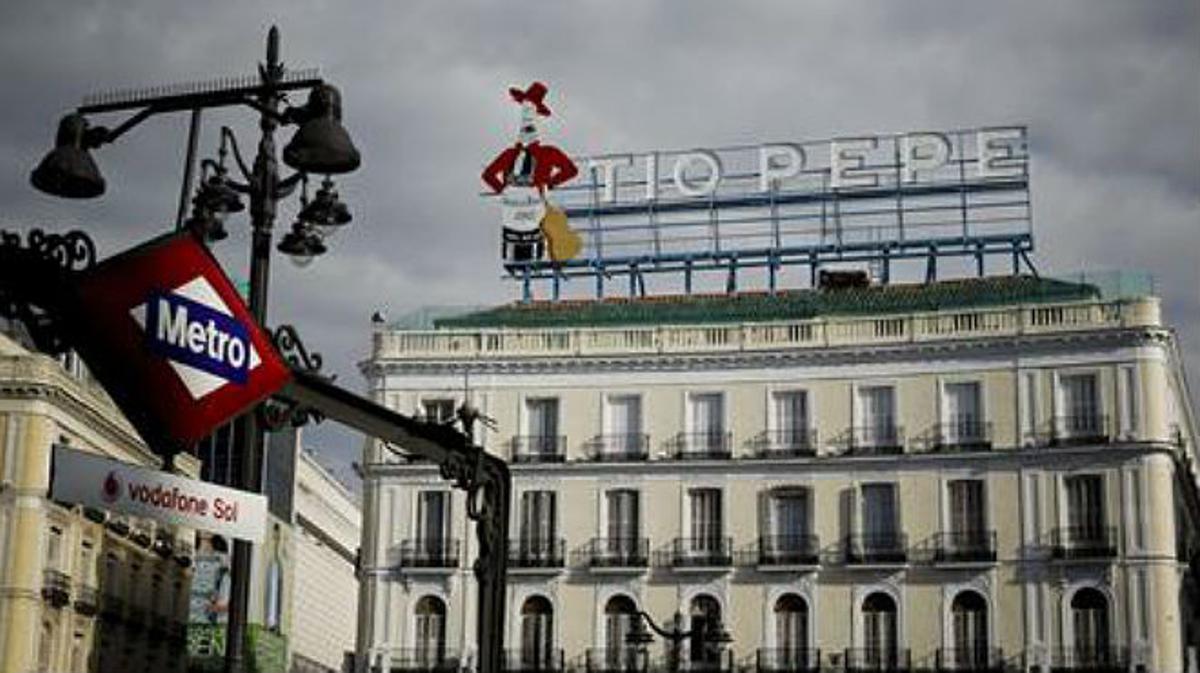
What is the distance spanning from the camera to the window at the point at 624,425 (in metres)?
56.8

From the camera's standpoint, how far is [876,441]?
5509cm

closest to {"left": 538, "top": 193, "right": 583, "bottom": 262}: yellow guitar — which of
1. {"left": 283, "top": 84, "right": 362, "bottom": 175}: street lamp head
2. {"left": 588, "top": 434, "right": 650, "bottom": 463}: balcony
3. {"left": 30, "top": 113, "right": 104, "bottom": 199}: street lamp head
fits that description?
{"left": 588, "top": 434, "right": 650, "bottom": 463}: balcony

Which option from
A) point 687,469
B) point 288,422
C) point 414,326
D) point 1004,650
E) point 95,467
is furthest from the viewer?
point 414,326

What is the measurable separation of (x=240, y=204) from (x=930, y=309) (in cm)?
4283

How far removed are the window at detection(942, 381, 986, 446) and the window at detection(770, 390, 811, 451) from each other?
426 cm

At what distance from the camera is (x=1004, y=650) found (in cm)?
5219

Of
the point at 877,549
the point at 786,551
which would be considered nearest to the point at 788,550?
the point at 786,551

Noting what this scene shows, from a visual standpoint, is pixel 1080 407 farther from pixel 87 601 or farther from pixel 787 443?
pixel 87 601

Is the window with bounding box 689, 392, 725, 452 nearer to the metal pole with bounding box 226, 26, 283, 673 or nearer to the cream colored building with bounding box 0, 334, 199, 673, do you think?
the cream colored building with bounding box 0, 334, 199, 673

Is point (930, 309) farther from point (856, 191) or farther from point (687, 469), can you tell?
point (687, 469)

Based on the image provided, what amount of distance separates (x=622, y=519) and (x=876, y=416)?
28.0ft

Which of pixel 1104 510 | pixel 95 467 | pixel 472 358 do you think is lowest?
pixel 95 467

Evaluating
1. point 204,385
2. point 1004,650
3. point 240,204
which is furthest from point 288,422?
point 1004,650

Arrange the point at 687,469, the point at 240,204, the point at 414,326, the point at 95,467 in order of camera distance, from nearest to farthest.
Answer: the point at 95,467 → the point at 240,204 → the point at 687,469 → the point at 414,326
